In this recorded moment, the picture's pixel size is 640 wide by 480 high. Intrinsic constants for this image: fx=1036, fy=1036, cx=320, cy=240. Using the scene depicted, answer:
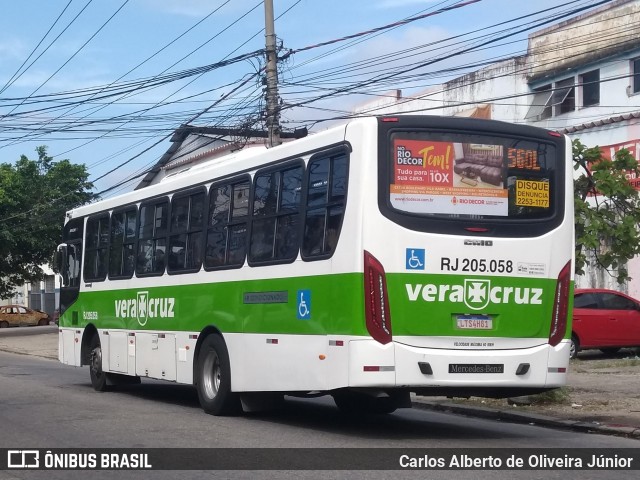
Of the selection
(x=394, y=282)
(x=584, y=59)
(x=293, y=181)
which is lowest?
(x=394, y=282)

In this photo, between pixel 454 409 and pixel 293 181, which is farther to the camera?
pixel 454 409

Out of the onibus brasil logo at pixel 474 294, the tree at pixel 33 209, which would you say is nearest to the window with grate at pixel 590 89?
the onibus brasil logo at pixel 474 294

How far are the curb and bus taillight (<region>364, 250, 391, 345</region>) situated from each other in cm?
342

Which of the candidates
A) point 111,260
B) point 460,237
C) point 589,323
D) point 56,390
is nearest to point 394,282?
point 460,237

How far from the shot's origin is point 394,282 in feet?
35.2

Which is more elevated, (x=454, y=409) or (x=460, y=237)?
(x=460, y=237)

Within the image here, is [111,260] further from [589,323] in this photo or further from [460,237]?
[589,323]

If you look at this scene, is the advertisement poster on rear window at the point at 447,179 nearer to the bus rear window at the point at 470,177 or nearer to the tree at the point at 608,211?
the bus rear window at the point at 470,177

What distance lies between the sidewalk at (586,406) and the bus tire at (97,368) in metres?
5.46

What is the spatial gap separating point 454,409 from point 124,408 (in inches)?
187

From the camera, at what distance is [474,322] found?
11.0 meters

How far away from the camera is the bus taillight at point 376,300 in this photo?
419 inches

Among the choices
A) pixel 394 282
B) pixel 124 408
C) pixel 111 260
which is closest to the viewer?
pixel 394 282

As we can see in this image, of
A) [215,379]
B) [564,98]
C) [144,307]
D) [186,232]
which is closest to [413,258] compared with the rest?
[215,379]
